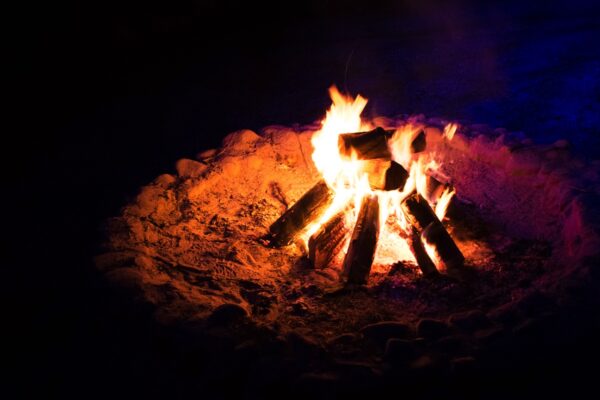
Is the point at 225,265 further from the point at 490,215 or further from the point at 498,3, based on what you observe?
the point at 498,3

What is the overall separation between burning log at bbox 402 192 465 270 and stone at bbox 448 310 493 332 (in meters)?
0.71

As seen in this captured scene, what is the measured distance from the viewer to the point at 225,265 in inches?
110

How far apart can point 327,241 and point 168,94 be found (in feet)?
13.9

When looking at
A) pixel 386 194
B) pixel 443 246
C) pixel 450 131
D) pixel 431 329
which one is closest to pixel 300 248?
pixel 386 194

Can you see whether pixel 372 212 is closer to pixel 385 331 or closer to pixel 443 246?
pixel 443 246

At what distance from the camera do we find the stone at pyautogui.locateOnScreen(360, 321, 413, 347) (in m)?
1.96

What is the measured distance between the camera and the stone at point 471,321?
1955 mm

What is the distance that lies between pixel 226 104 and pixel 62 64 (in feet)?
9.24

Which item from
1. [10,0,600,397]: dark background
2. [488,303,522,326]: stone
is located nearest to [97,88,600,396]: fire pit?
[488,303,522,326]: stone

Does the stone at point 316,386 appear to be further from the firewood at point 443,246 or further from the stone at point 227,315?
the firewood at point 443,246

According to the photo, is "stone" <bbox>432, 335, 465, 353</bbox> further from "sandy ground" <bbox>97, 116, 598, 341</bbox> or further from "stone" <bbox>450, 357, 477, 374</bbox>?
"sandy ground" <bbox>97, 116, 598, 341</bbox>

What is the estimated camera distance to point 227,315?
6.84 feet

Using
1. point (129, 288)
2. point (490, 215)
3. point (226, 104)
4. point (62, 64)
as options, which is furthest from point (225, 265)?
point (62, 64)

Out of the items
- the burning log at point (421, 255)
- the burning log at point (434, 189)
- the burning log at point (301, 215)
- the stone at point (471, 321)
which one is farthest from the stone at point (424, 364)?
the burning log at point (434, 189)
